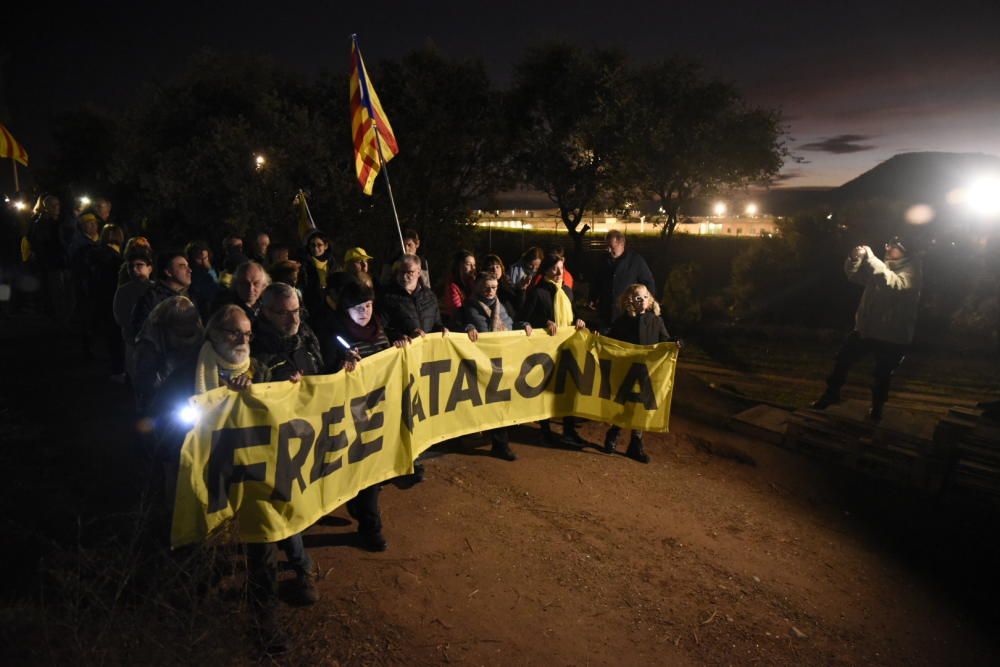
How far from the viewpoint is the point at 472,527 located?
16.5 ft

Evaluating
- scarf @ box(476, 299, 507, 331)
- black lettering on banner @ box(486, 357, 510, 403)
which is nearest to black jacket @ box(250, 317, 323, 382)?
black lettering on banner @ box(486, 357, 510, 403)

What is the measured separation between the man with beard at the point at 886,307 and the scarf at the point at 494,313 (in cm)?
418

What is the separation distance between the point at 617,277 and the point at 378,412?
12.9 ft

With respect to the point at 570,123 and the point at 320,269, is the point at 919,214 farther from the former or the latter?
the point at 320,269

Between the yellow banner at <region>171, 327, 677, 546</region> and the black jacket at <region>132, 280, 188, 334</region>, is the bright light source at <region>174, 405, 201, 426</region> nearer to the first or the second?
the yellow banner at <region>171, 327, 677, 546</region>

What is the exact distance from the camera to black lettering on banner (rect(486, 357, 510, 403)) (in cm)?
581

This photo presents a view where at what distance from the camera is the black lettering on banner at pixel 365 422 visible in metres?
4.43

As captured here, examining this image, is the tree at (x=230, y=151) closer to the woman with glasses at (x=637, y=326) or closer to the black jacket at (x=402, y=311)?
the black jacket at (x=402, y=311)

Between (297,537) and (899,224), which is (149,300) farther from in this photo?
(899,224)

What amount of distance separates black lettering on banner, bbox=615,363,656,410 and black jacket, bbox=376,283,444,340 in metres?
2.10

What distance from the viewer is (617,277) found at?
24.4 feet

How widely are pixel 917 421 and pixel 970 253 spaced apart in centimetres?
1039

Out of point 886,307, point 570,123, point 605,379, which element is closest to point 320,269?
point 605,379

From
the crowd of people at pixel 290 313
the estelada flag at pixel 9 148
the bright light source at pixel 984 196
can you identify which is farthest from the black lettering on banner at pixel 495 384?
the bright light source at pixel 984 196
